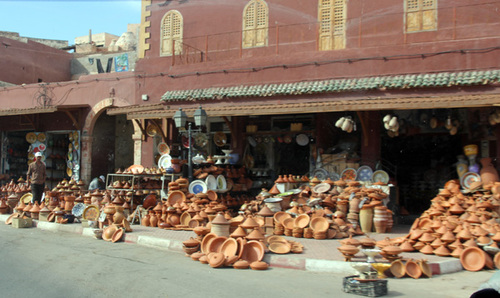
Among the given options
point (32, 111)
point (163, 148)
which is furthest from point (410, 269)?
point (32, 111)

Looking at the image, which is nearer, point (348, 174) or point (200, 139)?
point (348, 174)

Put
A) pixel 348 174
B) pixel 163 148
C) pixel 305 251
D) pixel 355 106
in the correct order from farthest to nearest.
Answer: pixel 163 148
pixel 348 174
pixel 355 106
pixel 305 251

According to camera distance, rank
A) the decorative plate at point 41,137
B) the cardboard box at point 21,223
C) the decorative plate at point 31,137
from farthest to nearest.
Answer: the decorative plate at point 31,137
the decorative plate at point 41,137
the cardboard box at point 21,223

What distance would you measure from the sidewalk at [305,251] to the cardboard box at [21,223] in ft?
0.84

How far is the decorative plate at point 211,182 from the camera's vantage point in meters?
12.9

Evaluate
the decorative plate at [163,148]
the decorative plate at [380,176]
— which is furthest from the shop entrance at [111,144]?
the decorative plate at [380,176]

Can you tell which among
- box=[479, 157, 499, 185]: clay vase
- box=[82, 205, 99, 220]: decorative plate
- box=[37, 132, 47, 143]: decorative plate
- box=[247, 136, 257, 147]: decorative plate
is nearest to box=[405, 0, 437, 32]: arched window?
box=[479, 157, 499, 185]: clay vase

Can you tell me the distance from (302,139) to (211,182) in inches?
134

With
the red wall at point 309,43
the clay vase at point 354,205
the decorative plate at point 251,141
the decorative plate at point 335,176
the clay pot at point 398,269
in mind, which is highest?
the red wall at point 309,43

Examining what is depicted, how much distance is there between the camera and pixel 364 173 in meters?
13.0

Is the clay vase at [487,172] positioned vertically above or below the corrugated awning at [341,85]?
below

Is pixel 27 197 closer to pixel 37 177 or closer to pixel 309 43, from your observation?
pixel 37 177

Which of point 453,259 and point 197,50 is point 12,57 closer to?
point 197,50

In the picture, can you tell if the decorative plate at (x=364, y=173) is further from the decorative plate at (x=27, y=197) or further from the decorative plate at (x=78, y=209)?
the decorative plate at (x=27, y=197)
